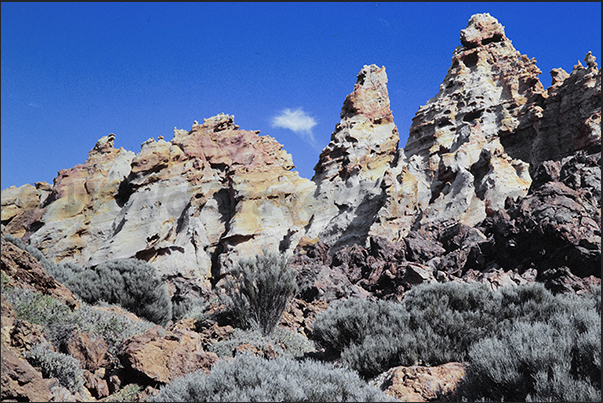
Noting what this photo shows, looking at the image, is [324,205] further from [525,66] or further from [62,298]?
[62,298]

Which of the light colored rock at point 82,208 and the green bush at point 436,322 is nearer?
the green bush at point 436,322

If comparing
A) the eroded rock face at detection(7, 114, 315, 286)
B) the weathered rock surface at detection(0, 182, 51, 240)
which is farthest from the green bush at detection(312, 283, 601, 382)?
the weathered rock surface at detection(0, 182, 51, 240)

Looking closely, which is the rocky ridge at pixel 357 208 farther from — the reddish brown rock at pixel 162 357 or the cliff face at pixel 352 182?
the cliff face at pixel 352 182

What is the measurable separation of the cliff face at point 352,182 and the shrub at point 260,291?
435 cm

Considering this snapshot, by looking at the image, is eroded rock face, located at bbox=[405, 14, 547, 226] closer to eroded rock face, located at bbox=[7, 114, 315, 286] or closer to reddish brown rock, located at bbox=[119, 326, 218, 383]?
eroded rock face, located at bbox=[7, 114, 315, 286]

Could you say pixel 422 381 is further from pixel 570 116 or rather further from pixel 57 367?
pixel 570 116

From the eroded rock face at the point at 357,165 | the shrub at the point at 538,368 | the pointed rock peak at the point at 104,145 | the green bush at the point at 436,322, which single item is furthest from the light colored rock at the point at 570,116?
the pointed rock peak at the point at 104,145

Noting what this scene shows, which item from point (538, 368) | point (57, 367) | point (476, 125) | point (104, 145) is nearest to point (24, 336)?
point (57, 367)

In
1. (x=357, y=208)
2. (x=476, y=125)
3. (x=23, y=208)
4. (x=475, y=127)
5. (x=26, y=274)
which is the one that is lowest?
(x=26, y=274)

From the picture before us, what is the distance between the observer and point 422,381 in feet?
15.9

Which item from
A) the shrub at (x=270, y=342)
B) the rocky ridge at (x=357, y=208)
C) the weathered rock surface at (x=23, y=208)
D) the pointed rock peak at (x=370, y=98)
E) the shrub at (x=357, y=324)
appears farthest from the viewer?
the pointed rock peak at (x=370, y=98)

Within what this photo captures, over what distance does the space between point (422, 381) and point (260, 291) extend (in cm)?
491

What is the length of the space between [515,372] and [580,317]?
5.21 ft

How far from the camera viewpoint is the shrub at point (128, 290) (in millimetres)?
11344
